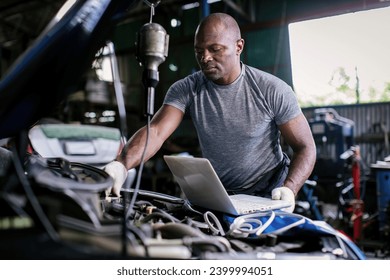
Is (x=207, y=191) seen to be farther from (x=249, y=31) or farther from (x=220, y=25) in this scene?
(x=249, y=31)

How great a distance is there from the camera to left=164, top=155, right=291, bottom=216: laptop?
0.78 metres

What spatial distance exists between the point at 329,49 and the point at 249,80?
16.2 inches

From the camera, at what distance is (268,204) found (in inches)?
33.4

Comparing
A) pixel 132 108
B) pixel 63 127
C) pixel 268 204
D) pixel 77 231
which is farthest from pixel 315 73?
pixel 132 108

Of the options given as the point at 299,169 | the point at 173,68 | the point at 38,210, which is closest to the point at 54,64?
the point at 38,210

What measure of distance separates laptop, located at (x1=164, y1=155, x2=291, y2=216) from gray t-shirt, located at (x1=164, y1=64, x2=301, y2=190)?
0.21 m

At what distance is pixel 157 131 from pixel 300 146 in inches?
18.6

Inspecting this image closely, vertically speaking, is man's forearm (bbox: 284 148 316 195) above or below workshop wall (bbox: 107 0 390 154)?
below

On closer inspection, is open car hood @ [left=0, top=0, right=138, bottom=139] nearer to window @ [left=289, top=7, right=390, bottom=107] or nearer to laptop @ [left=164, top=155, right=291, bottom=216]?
laptop @ [left=164, top=155, right=291, bottom=216]

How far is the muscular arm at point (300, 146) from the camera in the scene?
1.15 m

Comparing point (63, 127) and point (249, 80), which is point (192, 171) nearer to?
point (249, 80)

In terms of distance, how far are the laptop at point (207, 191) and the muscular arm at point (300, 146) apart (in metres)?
0.28

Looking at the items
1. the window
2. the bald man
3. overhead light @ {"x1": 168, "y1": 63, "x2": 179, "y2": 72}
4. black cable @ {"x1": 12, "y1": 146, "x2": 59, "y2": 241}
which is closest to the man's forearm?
the bald man

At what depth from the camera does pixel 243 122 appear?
45.7 inches
